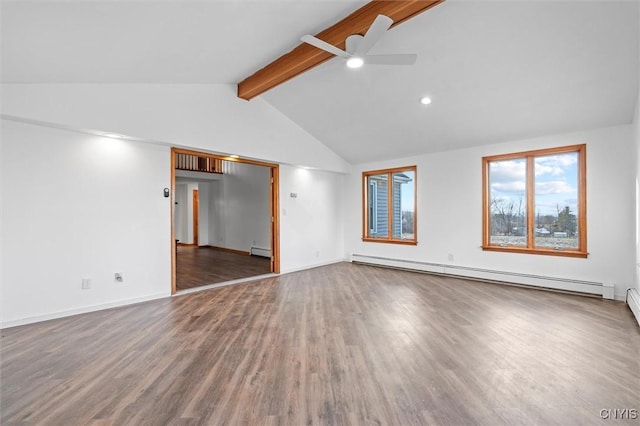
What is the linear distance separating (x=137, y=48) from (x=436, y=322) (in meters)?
4.41

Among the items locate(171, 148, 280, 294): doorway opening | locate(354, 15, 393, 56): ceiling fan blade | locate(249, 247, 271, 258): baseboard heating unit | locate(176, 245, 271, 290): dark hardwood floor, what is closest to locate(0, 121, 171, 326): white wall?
locate(176, 245, 271, 290): dark hardwood floor

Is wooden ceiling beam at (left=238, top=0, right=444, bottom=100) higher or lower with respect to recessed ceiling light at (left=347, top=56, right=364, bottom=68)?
higher

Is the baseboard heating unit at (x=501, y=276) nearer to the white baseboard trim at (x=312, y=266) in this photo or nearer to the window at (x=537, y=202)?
the window at (x=537, y=202)

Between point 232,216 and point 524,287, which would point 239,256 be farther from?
point 524,287

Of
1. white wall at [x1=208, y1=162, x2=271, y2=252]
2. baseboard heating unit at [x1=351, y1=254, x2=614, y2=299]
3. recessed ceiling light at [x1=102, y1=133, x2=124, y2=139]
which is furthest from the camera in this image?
white wall at [x1=208, y1=162, x2=271, y2=252]

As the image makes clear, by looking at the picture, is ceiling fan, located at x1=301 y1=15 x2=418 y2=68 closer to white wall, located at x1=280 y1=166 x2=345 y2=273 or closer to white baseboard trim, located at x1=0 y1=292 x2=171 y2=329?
white wall, located at x1=280 y1=166 x2=345 y2=273

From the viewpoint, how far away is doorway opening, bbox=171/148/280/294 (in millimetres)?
6207

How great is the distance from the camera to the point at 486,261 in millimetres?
5453

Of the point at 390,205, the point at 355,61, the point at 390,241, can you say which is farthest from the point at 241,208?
the point at 355,61

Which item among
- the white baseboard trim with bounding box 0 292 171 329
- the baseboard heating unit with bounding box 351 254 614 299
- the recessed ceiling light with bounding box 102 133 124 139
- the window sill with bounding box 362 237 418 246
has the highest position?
the recessed ceiling light with bounding box 102 133 124 139

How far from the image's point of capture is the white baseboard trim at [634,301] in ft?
10.8

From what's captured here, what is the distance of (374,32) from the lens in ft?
8.80

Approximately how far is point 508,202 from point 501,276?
52.9 inches

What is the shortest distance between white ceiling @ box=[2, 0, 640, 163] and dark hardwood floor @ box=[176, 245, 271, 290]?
11.3ft
